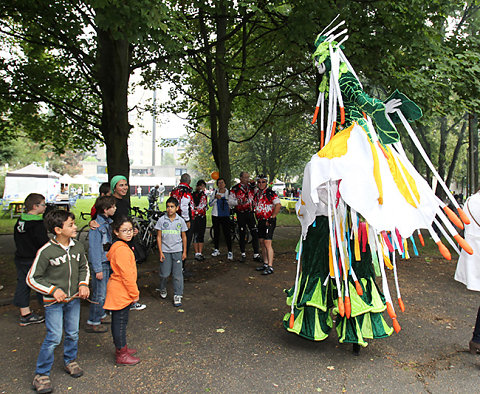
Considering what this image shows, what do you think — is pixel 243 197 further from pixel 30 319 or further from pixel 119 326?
pixel 119 326

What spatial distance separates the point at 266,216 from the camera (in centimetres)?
696

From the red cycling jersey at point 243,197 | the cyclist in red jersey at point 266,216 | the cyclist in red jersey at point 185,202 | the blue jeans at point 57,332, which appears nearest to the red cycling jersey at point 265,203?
the cyclist in red jersey at point 266,216

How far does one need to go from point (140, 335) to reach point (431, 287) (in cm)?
476

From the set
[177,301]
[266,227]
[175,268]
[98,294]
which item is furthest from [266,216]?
[98,294]

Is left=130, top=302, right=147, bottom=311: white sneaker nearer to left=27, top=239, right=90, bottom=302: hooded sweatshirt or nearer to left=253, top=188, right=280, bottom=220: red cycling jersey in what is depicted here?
left=27, top=239, right=90, bottom=302: hooded sweatshirt

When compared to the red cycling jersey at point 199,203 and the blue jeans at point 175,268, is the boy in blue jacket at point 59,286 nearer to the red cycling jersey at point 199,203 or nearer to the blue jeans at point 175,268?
the blue jeans at point 175,268

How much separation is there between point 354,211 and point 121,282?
2.20 metres

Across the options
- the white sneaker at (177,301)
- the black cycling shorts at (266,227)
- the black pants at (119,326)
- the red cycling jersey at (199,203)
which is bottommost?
the white sneaker at (177,301)

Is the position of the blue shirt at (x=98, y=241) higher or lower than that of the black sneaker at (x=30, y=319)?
higher

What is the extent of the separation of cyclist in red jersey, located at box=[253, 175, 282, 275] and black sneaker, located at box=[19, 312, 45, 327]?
367 centimetres

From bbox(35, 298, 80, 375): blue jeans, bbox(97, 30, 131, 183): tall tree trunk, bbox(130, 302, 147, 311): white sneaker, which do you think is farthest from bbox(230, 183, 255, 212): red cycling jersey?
bbox(35, 298, 80, 375): blue jeans

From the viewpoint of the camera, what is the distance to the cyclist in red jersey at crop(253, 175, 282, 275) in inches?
273

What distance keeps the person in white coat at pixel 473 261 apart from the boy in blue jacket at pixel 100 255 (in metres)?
3.75

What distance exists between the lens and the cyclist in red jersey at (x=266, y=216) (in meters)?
6.93
